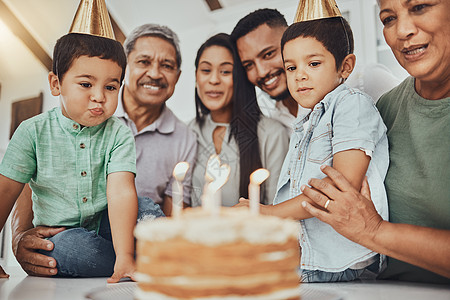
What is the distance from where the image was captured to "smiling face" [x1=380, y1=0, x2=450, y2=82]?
1258 millimetres

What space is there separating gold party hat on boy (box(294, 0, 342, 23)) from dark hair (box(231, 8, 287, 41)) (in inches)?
10.8

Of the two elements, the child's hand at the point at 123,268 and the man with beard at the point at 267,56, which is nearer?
the child's hand at the point at 123,268

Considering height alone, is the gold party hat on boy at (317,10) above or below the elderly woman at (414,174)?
above

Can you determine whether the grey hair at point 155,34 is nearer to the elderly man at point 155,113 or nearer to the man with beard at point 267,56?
the elderly man at point 155,113

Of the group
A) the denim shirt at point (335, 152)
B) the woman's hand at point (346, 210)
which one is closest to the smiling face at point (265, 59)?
the denim shirt at point (335, 152)

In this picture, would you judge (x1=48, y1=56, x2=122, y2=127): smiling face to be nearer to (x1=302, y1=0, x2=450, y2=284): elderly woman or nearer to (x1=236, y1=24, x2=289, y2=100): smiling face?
(x1=236, y1=24, x2=289, y2=100): smiling face

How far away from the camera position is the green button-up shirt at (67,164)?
59.2 inches

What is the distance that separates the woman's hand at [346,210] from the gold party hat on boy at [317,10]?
62cm

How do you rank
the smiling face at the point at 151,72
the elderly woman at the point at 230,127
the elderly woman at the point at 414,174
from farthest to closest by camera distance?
the smiling face at the point at 151,72
the elderly woman at the point at 230,127
the elderly woman at the point at 414,174

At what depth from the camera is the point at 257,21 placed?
1886 mm

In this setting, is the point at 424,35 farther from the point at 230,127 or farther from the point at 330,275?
the point at 230,127

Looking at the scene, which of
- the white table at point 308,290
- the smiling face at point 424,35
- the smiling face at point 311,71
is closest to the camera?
the white table at point 308,290

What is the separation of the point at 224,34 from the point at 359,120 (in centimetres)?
89

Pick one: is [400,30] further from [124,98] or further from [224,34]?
[124,98]
